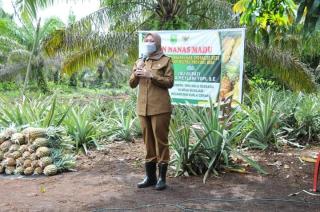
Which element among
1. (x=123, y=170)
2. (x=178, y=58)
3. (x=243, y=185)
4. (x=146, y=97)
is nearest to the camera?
(x=146, y=97)

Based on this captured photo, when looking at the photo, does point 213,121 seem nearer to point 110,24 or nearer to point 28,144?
point 28,144

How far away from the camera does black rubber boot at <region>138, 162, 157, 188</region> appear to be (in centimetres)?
567

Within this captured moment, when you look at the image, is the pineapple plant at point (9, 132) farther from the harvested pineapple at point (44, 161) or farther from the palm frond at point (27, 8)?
the palm frond at point (27, 8)

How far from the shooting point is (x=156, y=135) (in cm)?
542

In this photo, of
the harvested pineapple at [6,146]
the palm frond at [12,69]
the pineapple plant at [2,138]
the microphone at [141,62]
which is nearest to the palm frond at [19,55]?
the palm frond at [12,69]

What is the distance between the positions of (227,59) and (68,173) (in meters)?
2.99

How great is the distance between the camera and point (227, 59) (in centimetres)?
751

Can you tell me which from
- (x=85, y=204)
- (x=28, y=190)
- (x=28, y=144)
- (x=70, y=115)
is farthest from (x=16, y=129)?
(x=85, y=204)

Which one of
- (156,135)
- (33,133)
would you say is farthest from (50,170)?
(156,135)

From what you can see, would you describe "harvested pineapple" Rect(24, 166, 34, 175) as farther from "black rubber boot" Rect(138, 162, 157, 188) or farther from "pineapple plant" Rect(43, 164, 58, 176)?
"black rubber boot" Rect(138, 162, 157, 188)

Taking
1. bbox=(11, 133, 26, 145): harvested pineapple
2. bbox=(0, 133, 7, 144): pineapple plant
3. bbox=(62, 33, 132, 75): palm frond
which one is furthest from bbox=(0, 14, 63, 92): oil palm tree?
bbox=(11, 133, 26, 145): harvested pineapple

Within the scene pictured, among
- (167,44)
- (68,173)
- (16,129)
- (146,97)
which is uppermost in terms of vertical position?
(167,44)

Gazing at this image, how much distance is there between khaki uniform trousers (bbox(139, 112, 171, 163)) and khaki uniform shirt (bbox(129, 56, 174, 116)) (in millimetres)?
82

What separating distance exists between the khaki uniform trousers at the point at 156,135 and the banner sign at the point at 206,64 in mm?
2191
